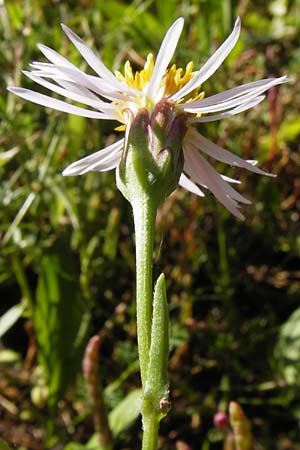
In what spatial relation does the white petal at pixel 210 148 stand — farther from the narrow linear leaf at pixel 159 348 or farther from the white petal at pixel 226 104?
the narrow linear leaf at pixel 159 348

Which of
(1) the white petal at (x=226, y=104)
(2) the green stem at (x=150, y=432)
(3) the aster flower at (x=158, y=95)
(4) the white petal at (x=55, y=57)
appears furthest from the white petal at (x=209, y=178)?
(2) the green stem at (x=150, y=432)

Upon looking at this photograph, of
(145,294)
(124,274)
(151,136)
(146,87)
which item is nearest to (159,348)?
(145,294)

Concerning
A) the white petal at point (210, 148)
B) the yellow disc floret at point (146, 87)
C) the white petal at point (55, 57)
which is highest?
the white petal at point (55, 57)

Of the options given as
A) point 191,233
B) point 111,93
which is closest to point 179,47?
point 191,233

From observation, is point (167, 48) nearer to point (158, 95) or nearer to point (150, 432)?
point (158, 95)

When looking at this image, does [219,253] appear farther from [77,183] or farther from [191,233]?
[77,183]

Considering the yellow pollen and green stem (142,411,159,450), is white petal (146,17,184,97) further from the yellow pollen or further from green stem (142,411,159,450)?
green stem (142,411,159,450)
